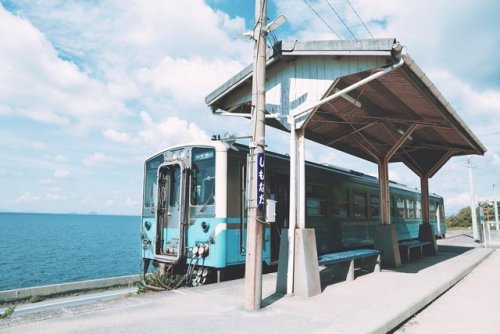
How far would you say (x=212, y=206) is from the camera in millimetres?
7762

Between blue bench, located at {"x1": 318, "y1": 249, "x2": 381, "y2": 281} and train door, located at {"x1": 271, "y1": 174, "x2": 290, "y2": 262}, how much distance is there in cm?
124

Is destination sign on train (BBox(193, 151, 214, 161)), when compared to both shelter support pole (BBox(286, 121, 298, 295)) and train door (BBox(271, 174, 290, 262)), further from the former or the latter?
shelter support pole (BBox(286, 121, 298, 295))

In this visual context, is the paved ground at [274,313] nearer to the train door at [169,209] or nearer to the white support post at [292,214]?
the white support post at [292,214]

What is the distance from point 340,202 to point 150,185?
549cm

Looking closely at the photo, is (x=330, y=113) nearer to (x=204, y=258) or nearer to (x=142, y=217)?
(x=204, y=258)

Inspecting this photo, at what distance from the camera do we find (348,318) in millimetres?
4910

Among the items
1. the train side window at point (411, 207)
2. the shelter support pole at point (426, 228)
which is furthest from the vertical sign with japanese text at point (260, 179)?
the train side window at point (411, 207)

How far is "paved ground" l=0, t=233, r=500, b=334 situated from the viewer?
462 cm

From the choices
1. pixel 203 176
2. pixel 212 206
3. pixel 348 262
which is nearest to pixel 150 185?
pixel 203 176

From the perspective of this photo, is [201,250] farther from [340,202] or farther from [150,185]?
[340,202]

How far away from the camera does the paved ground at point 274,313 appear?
4617 mm

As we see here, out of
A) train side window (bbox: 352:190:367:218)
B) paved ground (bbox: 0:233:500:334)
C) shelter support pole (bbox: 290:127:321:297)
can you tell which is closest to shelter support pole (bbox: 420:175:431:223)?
train side window (bbox: 352:190:367:218)

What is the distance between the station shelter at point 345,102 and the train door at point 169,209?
1.72 meters

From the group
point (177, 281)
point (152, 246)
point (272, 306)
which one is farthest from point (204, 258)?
point (272, 306)
